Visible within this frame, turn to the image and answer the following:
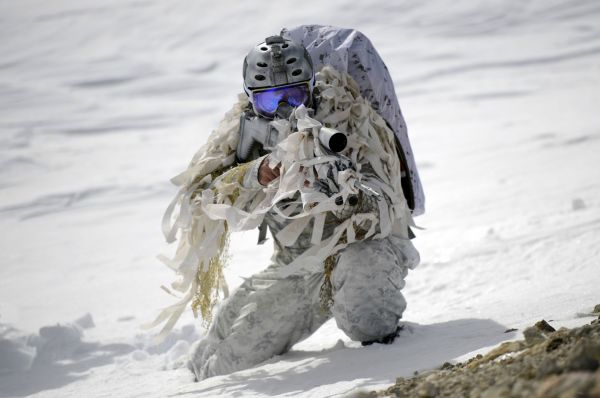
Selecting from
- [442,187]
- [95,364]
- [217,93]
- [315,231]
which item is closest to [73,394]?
[95,364]

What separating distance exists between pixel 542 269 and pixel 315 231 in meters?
1.27

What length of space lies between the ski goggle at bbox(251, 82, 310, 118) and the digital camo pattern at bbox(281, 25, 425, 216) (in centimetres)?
27

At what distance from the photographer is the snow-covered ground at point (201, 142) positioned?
11.1 feet

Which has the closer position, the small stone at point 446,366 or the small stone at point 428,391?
the small stone at point 428,391

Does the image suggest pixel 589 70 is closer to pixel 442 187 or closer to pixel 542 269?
pixel 442 187

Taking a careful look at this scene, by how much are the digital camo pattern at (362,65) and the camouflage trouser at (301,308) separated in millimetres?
400

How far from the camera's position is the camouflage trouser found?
9.96 feet

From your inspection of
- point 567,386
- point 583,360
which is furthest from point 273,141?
point 567,386

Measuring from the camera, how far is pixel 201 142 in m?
8.10

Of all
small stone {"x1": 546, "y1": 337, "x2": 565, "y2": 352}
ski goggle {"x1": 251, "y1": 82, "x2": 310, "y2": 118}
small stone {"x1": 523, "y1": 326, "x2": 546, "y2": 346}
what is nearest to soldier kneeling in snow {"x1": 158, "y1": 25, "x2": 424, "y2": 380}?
ski goggle {"x1": 251, "y1": 82, "x2": 310, "y2": 118}

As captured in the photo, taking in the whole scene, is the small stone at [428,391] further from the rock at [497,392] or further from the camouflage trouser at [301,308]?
the camouflage trouser at [301,308]

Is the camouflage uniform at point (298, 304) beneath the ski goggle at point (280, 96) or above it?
beneath

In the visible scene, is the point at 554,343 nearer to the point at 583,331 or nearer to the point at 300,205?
the point at 583,331

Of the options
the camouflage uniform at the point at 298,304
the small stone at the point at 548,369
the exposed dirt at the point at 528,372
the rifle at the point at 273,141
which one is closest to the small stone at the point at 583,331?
the exposed dirt at the point at 528,372
